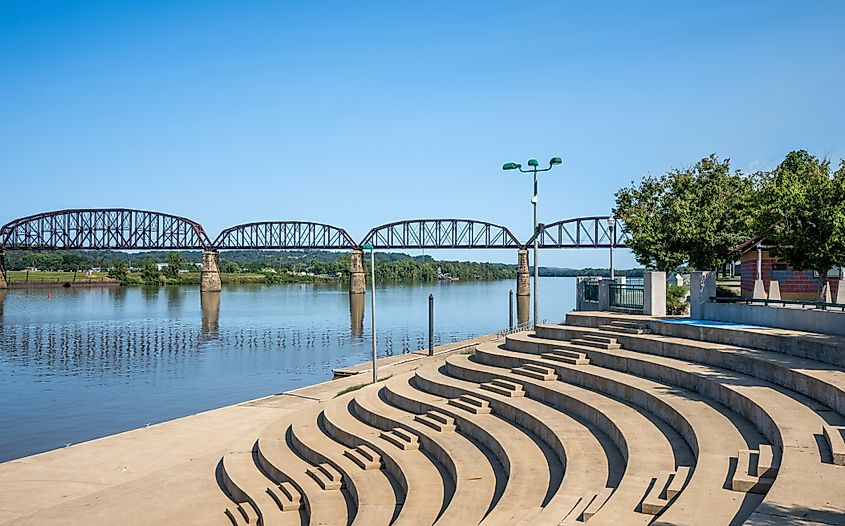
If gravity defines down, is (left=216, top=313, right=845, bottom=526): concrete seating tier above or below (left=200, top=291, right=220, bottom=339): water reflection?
above

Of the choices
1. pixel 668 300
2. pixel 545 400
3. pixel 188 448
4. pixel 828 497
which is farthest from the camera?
pixel 668 300

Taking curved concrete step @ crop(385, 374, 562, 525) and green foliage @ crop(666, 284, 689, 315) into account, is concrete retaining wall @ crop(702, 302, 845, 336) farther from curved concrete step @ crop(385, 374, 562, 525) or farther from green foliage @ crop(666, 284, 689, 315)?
curved concrete step @ crop(385, 374, 562, 525)

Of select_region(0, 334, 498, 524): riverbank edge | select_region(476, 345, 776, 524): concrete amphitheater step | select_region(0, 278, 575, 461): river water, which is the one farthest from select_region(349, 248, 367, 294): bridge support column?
select_region(476, 345, 776, 524): concrete amphitheater step

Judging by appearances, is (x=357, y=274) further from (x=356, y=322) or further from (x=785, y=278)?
(x=785, y=278)

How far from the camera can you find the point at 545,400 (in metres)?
17.2

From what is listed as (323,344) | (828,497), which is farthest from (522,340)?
(323,344)

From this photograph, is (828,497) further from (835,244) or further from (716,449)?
(835,244)

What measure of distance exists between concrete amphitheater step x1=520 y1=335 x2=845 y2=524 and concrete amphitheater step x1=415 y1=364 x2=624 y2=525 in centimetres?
220

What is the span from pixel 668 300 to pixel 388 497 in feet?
51.7

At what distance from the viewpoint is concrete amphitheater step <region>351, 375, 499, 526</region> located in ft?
38.4

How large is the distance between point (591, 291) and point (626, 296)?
103 inches

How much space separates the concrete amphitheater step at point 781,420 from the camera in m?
7.80

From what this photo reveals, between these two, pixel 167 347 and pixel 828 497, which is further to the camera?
pixel 167 347

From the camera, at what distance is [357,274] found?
175 meters
